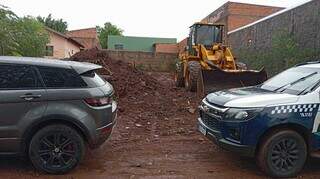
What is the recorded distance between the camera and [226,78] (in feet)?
47.6

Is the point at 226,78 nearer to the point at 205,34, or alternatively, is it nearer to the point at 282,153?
the point at 205,34

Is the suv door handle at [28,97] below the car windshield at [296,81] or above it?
below

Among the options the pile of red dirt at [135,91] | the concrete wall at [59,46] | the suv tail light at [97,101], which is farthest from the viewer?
the concrete wall at [59,46]

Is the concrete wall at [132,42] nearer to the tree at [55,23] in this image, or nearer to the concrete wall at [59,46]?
the concrete wall at [59,46]

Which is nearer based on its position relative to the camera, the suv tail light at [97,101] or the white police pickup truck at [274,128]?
the white police pickup truck at [274,128]

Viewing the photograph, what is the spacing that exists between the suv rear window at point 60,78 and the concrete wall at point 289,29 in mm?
11561

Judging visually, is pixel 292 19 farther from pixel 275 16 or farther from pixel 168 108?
pixel 168 108

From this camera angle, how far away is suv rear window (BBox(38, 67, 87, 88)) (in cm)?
677

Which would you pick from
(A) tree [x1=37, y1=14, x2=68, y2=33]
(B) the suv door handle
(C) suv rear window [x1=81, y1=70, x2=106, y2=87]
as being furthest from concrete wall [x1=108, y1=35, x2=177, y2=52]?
(B) the suv door handle

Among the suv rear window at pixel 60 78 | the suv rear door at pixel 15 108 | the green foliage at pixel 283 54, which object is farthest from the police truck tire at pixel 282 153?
the green foliage at pixel 283 54

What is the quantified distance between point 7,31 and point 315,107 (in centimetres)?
1266

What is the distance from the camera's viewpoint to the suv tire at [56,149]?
6645 millimetres

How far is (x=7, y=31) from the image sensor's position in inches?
642

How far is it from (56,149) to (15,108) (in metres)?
0.85
